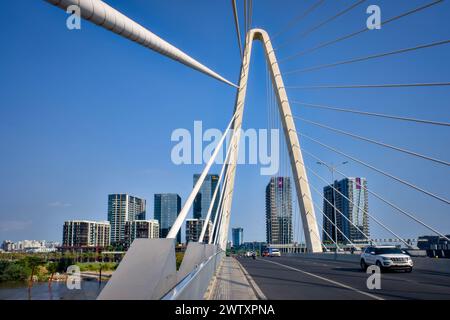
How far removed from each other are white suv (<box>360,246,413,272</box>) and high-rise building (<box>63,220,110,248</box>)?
33546mm

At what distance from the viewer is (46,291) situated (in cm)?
A: 6850

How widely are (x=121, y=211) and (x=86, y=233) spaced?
16.4ft

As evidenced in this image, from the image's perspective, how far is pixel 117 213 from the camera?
56312 millimetres

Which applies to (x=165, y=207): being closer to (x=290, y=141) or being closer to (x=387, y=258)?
(x=290, y=141)

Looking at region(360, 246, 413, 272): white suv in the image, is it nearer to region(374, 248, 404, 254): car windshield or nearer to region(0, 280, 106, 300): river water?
region(374, 248, 404, 254): car windshield

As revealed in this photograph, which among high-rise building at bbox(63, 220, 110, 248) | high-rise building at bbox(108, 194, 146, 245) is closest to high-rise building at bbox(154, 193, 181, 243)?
high-rise building at bbox(108, 194, 146, 245)

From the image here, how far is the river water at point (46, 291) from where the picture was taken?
49344 millimetres

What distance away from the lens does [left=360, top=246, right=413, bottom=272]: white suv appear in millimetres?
23141

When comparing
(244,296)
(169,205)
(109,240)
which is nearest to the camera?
(244,296)

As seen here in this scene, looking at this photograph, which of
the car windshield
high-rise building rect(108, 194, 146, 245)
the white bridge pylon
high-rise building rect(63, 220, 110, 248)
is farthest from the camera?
high-rise building rect(108, 194, 146, 245)
